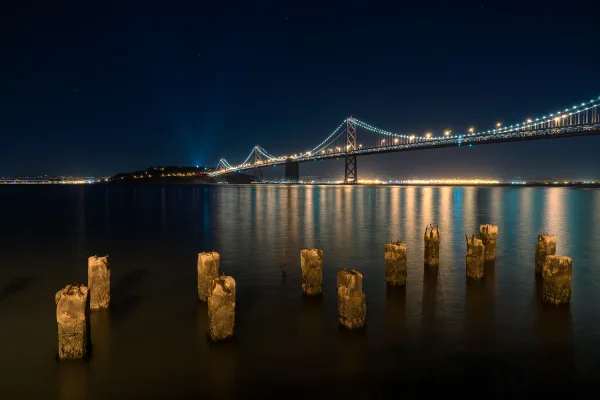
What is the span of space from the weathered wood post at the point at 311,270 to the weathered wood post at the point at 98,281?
287 centimetres

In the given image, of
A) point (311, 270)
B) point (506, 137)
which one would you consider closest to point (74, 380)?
point (311, 270)

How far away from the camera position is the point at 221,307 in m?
4.86

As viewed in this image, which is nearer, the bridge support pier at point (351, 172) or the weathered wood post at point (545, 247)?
the weathered wood post at point (545, 247)

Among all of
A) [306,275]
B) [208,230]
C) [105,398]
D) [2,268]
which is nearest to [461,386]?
[306,275]

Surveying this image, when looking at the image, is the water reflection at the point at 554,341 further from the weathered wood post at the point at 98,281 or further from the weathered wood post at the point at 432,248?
the weathered wood post at the point at 98,281

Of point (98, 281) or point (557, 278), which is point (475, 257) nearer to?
point (557, 278)

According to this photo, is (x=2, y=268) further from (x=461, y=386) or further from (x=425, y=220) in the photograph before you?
(x=425, y=220)

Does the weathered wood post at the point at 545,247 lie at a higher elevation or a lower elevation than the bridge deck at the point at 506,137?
lower

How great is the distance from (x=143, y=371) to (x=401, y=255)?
437 centimetres

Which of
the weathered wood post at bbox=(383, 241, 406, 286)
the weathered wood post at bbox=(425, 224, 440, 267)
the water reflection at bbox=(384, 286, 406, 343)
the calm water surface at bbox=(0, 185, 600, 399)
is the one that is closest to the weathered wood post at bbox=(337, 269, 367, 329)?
the calm water surface at bbox=(0, 185, 600, 399)

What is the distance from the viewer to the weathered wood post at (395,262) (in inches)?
284

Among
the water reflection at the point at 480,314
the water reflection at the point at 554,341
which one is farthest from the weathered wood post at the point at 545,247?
the water reflection at the point at 554,341

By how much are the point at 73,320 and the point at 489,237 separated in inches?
321

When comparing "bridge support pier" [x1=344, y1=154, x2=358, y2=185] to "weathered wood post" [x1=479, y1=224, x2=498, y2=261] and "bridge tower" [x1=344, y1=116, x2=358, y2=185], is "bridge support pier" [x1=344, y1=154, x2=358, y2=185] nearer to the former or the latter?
"bridge tower" [x1=344, y1=116, x2=358, y2=185]
